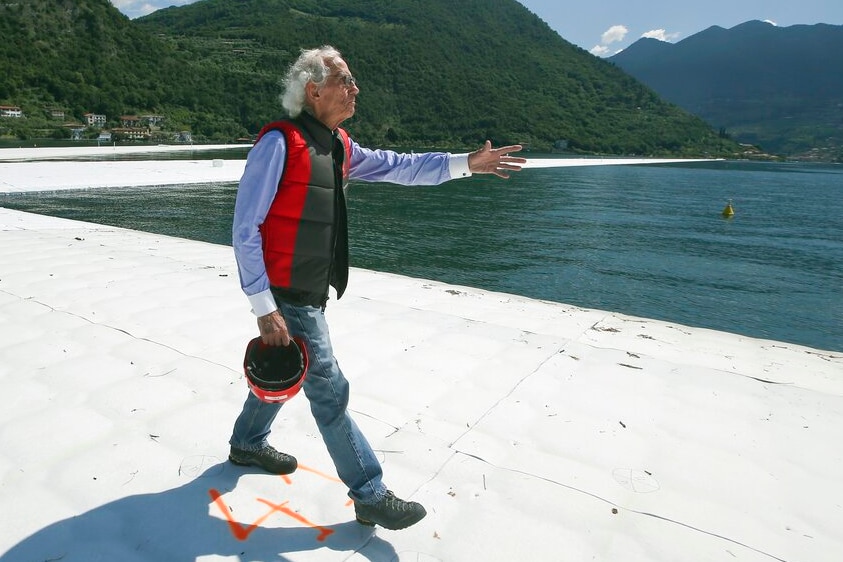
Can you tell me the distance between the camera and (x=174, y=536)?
2439 millimetres

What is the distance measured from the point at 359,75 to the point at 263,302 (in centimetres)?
15721

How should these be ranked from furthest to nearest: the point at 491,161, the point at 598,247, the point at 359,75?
the point at 359,75 < the point at 598,247 < the point at 491,161

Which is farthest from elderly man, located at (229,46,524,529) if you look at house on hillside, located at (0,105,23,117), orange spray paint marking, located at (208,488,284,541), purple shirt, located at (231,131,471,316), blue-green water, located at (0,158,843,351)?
house on hillside, located at (0,105,23,117)

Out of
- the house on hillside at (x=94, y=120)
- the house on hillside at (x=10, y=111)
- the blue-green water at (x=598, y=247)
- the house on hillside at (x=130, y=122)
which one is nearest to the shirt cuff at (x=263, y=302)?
the blue-green water at (x=598, y=247)

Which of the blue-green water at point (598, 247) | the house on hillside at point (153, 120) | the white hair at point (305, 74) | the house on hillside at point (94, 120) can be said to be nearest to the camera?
the white hair at point (305, 74)

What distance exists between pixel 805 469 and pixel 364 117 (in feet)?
448

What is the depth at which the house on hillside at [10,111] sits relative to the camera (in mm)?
82375

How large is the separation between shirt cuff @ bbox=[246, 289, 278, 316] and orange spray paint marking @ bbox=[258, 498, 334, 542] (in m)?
1.04

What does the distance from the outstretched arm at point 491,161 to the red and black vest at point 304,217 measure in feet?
2.77

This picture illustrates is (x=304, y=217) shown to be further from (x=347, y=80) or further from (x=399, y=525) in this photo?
(x=399, y=525)

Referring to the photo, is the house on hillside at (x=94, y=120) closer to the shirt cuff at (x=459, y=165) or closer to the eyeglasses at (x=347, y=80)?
the shirt cuff at (x=459, y=165)

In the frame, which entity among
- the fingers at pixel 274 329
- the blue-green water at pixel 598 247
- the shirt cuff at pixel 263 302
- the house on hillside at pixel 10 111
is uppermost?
the house on hillside at pixel 10 111

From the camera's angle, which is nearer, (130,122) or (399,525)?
(399,525)

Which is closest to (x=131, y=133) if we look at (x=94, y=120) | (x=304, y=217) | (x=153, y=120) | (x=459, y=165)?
(x=153, y=120)
